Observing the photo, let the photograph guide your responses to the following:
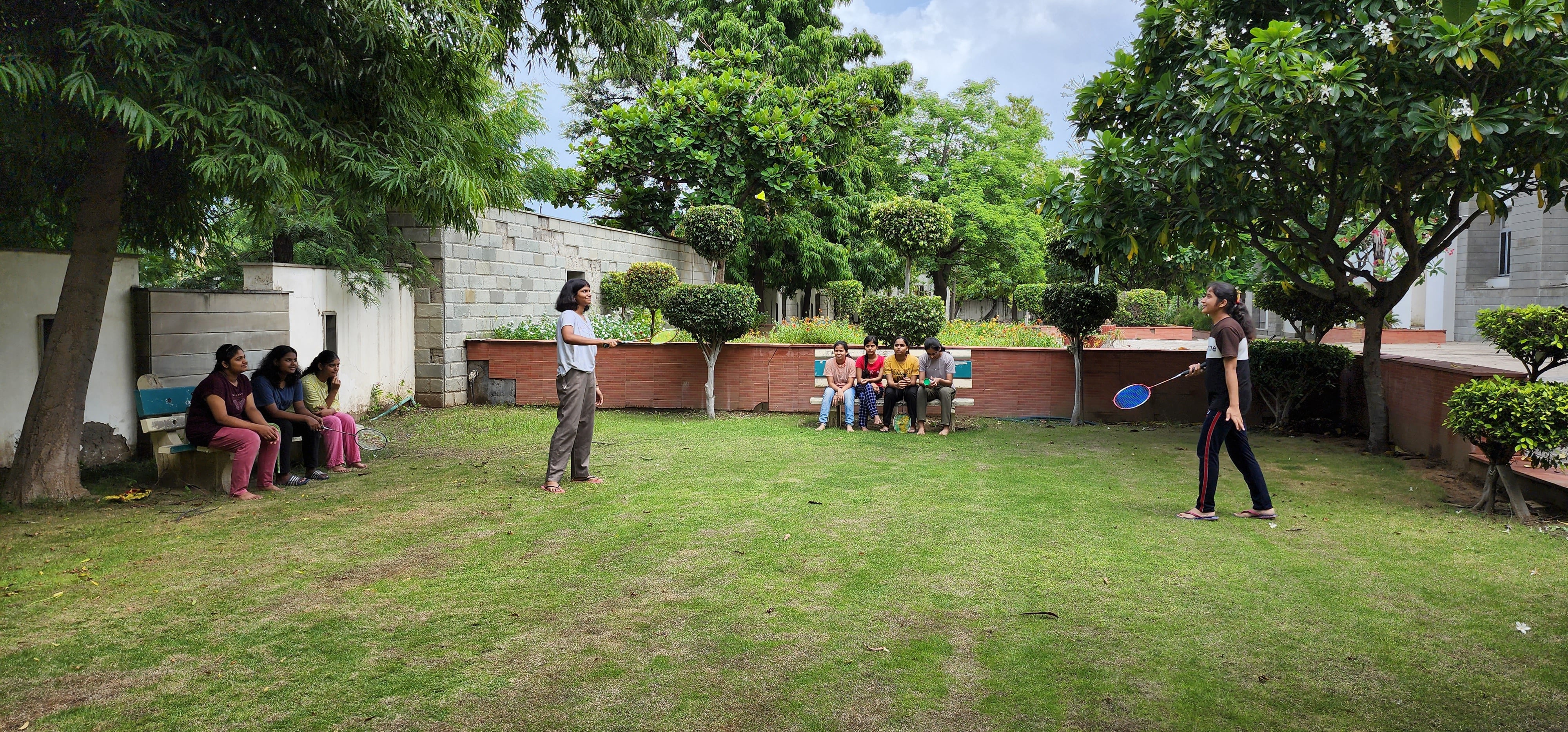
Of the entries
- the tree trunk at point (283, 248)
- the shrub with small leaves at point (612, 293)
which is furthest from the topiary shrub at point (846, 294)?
the tree trunk at point (283, 248)

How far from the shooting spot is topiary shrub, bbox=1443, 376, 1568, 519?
6.27 meters

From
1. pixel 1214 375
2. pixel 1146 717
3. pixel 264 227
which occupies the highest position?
pixel 264 227

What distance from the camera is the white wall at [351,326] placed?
10.7 metres

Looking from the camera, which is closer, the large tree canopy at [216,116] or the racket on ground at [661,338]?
the large tree canopy at [216,116]

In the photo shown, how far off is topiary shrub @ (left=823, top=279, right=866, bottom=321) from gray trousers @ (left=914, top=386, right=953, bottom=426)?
13157mm

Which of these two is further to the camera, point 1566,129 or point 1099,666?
point 1566,129

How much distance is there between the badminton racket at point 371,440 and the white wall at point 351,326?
1150mm

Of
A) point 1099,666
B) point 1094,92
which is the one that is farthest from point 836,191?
point 1099,666

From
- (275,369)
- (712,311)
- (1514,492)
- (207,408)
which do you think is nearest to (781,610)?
(207,408)

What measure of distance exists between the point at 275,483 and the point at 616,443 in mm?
3359

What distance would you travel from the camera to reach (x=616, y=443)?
10.2m

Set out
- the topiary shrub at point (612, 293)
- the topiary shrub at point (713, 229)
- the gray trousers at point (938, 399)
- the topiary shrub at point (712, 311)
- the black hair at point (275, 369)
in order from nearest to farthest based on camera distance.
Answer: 1. the black hair at point (275, 369)
2. the gray trousers at point (938, 399)
3. the topiary shrub at point (712, 311)
4. the topiary shrub at point (713, 229)
5. the topiary shrub at point (612, 293)

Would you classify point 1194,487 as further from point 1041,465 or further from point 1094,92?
point 1094,92

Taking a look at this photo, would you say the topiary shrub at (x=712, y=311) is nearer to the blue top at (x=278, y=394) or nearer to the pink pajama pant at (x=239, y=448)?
the blue top at (x=278, y=394)
